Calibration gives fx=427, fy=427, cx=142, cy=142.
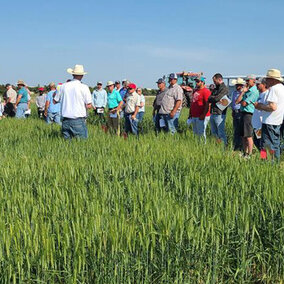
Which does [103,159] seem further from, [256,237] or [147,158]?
[256,237]

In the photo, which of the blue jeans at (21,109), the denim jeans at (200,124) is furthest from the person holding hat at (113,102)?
the blue jeans at (21,109)

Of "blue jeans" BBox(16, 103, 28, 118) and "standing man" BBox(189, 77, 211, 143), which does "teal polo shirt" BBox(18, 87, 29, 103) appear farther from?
"standing man" BBox(189, 77, 211, 143)

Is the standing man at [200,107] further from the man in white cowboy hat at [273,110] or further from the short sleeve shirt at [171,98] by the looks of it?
the man in white cowboy hat at [273,110]

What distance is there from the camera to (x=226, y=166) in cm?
486

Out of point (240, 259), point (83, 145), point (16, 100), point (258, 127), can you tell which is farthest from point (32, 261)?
point (16, 100)

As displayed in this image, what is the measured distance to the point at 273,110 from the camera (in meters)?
6.05

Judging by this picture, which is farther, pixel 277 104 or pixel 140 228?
pixel 277 104

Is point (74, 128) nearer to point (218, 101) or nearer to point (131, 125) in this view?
point (218, 101)

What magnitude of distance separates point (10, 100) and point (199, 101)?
27.9 ft

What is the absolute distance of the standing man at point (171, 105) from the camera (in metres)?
8.75

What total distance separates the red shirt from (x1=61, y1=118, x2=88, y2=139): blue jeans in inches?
99.3

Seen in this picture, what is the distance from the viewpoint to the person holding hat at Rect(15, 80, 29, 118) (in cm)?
1362

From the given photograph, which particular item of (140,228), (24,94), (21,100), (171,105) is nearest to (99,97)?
(24,94)

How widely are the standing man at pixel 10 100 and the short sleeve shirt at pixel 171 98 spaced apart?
7557 mm
